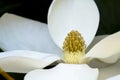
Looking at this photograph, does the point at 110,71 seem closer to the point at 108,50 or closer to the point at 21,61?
the point at 108,50

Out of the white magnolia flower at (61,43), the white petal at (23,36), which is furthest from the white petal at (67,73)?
the white petal at (23,36)

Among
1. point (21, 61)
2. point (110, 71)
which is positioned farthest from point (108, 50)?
point (21, 61)

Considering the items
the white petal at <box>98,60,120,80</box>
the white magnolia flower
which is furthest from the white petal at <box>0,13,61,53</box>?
the white petal at <box>98,60,120,80</box>

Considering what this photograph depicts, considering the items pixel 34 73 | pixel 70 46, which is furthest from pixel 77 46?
pixel 34 73

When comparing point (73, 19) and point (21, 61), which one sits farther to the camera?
point (73, 19)

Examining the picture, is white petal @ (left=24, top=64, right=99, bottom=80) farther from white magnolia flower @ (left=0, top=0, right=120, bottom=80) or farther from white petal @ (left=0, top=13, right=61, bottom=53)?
white petal @ (left=0, top=13, right=61, bottom=53)

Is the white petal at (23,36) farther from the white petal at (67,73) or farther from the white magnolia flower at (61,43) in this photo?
the white petal at (67,73)
